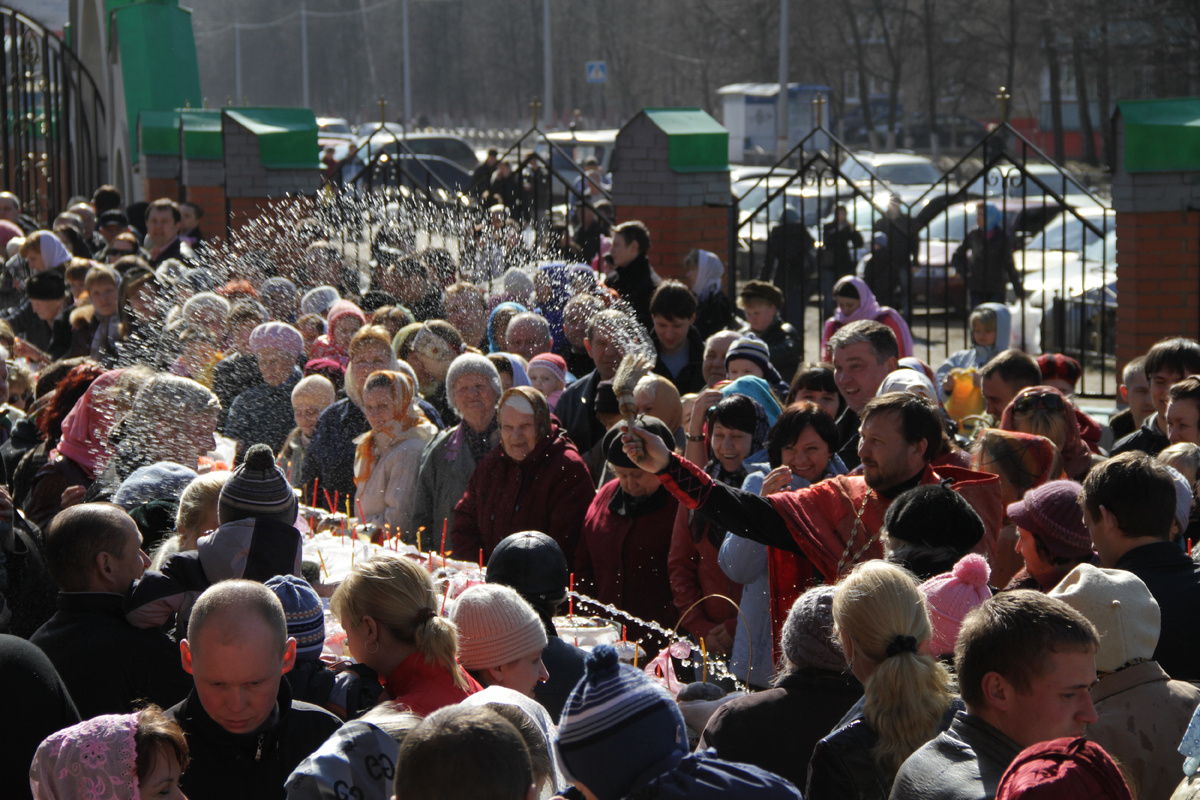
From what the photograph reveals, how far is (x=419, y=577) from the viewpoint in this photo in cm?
318

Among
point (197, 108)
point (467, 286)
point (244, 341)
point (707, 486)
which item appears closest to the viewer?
point (707, 486)

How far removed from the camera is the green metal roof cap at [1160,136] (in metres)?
8.70

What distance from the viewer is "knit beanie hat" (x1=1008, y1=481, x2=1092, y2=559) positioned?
148 inches

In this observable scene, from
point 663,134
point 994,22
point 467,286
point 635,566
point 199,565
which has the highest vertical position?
point 994,22

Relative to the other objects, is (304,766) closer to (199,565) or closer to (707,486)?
(199,565)

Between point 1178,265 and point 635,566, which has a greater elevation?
point 1178,265

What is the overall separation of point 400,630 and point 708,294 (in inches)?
239

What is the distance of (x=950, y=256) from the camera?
63.2 ft

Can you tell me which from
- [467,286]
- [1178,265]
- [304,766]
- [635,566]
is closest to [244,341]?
[467,286]

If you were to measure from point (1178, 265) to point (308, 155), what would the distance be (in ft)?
27.0

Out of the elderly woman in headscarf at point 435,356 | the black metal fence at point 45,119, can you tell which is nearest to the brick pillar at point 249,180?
the black metal fence at point 45,119

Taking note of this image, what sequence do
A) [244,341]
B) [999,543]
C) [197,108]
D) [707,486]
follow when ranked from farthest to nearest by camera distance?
[197,108] → [244,341] → [999,543] → [707,486]

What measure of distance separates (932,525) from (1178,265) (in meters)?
6.20

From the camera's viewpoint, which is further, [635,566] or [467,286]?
[467,286]
